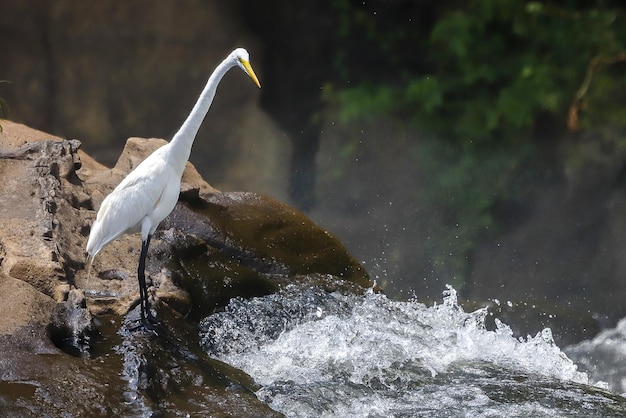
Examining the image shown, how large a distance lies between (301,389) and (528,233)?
2659 mm

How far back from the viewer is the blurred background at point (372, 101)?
4.50 m

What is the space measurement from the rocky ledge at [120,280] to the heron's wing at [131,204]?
0.41 ft

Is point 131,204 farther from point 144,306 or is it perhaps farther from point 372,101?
point 372,101

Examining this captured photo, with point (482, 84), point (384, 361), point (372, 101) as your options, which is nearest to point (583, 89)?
point (482, 84)

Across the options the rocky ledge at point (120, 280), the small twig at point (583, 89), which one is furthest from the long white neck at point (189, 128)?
the small twig at point (583, 89)

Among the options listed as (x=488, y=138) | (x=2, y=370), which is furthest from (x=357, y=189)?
(x=2, y=370)

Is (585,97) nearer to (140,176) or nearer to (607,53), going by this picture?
(607,53)

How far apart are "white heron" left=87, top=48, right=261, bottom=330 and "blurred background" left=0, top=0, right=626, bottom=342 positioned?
2.23 meters

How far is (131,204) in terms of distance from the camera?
2088 mm

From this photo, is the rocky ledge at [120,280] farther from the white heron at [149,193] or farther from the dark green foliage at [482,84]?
the dark green foliage at [482,84]

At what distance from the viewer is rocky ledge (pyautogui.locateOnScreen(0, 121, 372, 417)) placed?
1.65 meters

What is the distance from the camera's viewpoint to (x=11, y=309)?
5.85 ft

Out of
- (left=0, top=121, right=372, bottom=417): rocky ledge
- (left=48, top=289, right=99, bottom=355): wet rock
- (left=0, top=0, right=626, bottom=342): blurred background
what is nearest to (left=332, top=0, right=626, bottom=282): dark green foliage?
(left=0, top=0, right=626, bottom=342): blurred background

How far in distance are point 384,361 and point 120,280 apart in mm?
738
